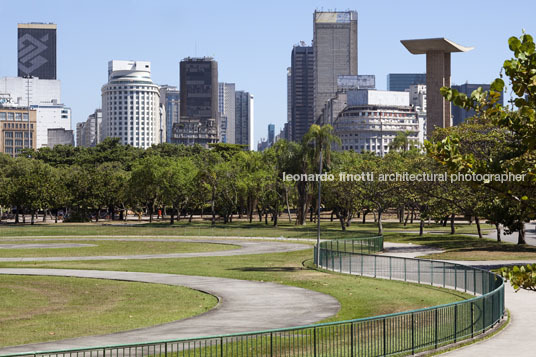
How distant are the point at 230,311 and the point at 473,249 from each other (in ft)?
122

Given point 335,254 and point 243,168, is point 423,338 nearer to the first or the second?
point 335,254

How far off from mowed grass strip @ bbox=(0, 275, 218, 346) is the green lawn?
60.1 ft

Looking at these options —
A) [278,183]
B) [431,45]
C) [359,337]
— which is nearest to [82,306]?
[359,337]

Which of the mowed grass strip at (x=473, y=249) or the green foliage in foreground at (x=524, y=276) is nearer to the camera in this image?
the green foliage in foreground at (x=524, y=276)

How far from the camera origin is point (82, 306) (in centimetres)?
3111

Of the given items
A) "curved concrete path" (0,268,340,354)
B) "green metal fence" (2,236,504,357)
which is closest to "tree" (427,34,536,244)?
"green metal fence" (2,236,504,357)

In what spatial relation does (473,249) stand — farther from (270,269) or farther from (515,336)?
(515,336)

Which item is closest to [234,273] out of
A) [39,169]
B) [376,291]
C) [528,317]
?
[376,291]

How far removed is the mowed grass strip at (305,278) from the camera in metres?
31.3

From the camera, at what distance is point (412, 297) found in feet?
110

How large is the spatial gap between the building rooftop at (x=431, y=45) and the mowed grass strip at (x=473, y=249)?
106 meters

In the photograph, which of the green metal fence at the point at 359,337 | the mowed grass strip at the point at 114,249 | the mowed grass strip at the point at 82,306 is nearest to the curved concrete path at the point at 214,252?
the mowed grass strip at the point at 114,249

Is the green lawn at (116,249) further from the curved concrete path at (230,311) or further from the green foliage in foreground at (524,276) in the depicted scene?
the green foliage in foreground at (524,276)

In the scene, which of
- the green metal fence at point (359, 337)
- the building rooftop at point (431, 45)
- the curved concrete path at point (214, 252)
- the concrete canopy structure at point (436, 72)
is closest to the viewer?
the green metal fence at point (359, 337)
